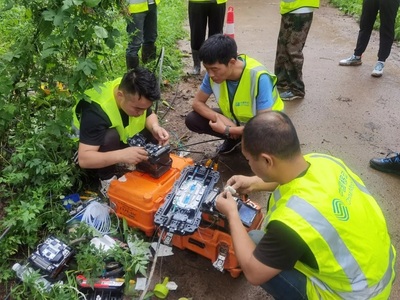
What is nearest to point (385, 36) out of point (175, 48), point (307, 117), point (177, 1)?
point (307, 117)

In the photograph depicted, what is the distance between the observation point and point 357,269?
161 centimetres

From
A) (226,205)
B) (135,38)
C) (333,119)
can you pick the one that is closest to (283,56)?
(333,119)

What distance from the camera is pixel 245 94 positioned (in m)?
3.18

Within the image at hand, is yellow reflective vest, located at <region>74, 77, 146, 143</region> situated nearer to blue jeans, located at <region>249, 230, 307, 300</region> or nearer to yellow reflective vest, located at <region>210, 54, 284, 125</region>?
yellow reflective vest, located at <region>210, 54, 284, 125</region>

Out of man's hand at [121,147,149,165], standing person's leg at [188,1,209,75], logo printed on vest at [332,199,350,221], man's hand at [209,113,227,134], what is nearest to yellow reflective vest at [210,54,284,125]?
man's hand at [209,113,227,134]

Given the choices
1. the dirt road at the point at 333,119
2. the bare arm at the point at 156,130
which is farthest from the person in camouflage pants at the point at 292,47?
the bare arm at the point at 156,130

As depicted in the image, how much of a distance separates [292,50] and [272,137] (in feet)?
10.7

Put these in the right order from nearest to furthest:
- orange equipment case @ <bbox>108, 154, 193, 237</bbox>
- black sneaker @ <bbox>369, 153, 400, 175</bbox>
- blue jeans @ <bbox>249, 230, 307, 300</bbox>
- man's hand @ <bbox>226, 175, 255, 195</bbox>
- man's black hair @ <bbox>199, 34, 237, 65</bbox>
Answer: blue jeans @ <bbox>249, 230, 307, 300</bbox>, man's hand @ <bbox>226, 175, 255, 195</bbox>, orange equipment case @ <bbox>108, 154, 193, 237</bbox>, man's black hair @ <bbox>199, 34, 237, 65</bbox>, black sneaker @ <bbox>369, 153, 400, 175</bbox>

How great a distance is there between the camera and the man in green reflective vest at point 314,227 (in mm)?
1548

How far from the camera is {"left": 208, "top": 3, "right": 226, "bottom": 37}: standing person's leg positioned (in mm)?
5024

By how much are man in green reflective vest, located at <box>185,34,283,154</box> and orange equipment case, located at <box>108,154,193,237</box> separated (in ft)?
3.03

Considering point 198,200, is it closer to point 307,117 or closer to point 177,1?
point 307,117

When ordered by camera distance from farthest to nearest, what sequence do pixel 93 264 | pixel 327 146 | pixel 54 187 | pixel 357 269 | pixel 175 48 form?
pixel 175 48 < pixel 327 146 < pixel 54 187 < pixel 93 264 < pixel 357 269

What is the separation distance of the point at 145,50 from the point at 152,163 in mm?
2968
